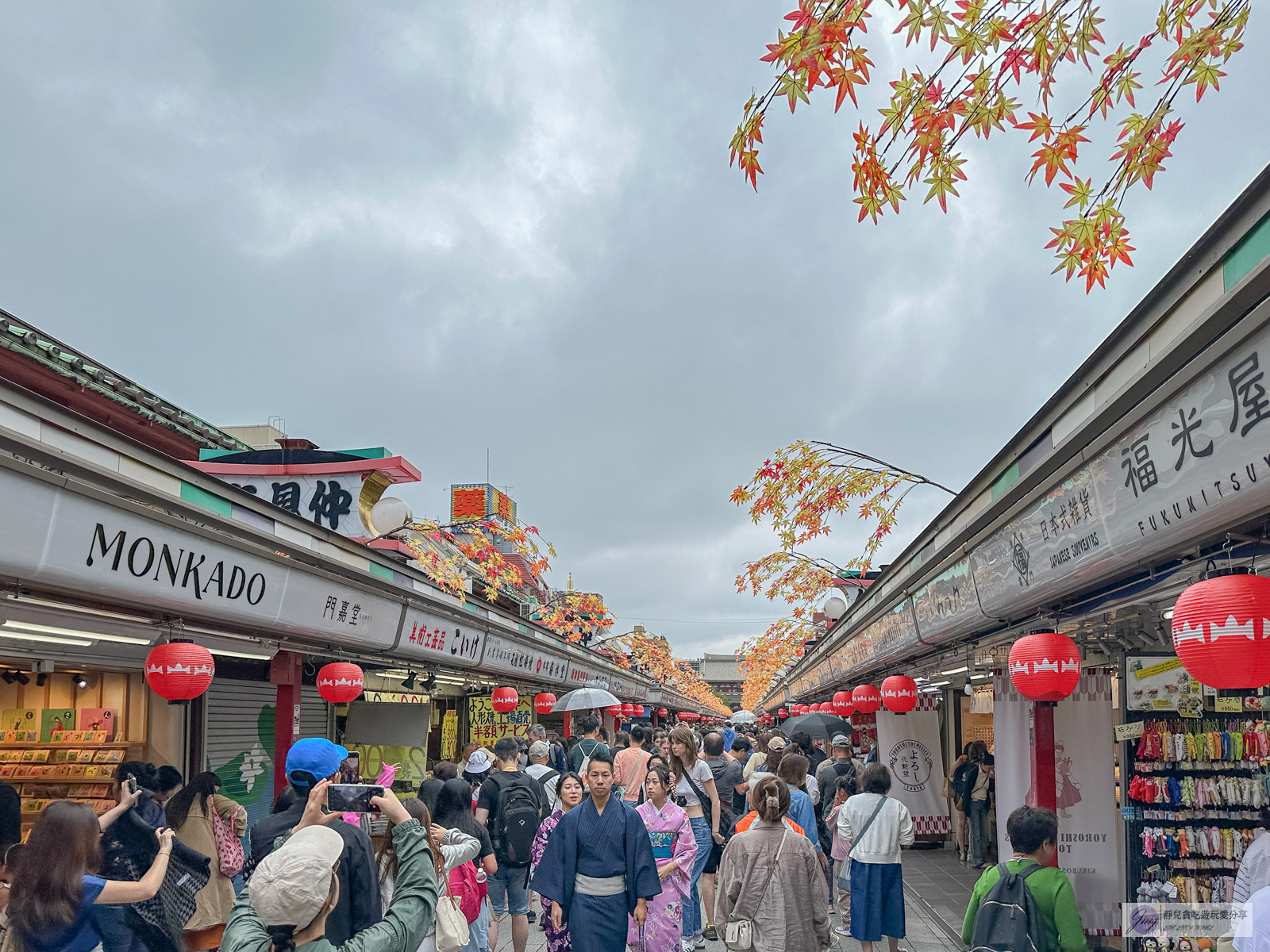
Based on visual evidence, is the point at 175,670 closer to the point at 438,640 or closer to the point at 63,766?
the point at 63,766

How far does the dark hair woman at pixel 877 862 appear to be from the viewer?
317 inches

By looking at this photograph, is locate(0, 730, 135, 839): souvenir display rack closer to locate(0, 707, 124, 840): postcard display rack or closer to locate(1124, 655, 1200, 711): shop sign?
locate(0, 707, 124, 840): postcard display rack

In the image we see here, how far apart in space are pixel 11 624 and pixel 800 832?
19.0 feet

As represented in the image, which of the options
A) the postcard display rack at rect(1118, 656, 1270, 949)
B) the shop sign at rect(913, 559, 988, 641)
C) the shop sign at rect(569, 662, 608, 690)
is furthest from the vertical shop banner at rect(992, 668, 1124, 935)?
the shop sign at rect(569, 662, 608, 690)

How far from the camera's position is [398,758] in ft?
51.4

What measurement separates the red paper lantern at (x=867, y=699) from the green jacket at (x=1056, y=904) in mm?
10984

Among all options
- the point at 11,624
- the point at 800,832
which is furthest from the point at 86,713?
the point at 800,832

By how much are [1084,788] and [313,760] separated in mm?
6900

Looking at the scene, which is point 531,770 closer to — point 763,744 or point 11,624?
point 11,624

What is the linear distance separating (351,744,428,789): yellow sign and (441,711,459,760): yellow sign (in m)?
5.37

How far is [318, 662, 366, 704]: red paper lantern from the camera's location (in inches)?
414

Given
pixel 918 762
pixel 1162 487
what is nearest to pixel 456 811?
pixel 1162 487

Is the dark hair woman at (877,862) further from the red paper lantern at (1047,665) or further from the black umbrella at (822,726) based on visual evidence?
the black umbrella at (822,726)

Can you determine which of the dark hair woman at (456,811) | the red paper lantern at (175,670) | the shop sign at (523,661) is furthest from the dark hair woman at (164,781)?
the shop sign at (523,661)
